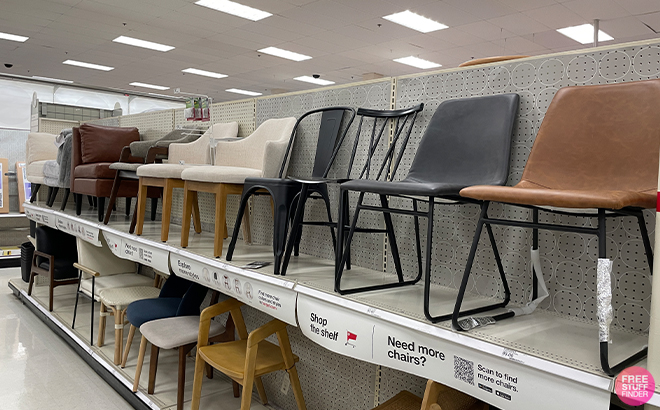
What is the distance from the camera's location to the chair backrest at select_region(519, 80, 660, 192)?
4.43ft

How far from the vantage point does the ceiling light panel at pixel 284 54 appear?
29.5ft

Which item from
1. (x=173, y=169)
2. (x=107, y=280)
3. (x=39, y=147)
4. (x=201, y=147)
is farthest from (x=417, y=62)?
(x=173, y=169)

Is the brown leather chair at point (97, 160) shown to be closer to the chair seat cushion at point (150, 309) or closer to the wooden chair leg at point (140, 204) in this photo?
the wooden chair leg at point (140, 204)

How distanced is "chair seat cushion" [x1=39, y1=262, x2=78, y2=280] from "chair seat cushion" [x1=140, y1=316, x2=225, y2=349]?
253 cm

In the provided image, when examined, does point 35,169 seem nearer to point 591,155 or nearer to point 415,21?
point 415,21

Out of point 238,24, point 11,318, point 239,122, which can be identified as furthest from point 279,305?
point 238,24

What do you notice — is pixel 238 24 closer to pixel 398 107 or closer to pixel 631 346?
pixel 398 107

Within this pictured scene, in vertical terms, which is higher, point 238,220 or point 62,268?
point 238,220

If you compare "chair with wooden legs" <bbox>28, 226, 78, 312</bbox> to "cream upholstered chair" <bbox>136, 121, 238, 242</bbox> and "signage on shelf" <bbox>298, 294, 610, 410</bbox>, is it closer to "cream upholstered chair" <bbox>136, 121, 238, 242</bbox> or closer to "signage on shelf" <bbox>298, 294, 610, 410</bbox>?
"cream upholstered chair" <bbox>136, 121, 238, 242</bbox>

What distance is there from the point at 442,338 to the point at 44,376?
299 centimetres

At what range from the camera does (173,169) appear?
2.79 meters

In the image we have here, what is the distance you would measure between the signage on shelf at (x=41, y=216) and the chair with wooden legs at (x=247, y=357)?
110 inches

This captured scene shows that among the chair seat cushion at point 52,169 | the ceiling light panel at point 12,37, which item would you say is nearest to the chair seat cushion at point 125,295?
the chair seat cushion at point 52,169

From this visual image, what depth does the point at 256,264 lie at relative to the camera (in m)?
2.30
